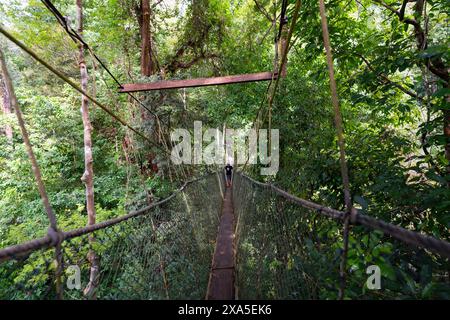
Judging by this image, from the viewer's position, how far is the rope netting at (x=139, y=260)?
93 cm

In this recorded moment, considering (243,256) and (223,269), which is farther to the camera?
(223,269)

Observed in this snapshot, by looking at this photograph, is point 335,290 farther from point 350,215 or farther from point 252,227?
point 252,227

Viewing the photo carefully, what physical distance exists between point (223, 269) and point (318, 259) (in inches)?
43.1


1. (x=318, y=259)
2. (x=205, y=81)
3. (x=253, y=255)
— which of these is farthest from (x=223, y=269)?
(x=205, y=81)

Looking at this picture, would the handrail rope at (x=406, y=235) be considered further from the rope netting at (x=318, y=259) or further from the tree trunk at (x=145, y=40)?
the tree trunk at (x=145, y=40)

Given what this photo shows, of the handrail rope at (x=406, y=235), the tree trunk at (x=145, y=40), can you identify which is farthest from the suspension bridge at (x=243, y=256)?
the tree trunk at (x=145, y=40)

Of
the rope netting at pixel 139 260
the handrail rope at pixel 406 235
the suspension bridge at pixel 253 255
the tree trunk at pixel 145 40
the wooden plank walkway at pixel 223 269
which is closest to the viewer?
the handrail rope at pixel 406 235

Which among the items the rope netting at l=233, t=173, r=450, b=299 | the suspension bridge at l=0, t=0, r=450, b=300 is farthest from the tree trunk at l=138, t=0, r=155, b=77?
the rope netting at l=233, t=173, r=450, b=299

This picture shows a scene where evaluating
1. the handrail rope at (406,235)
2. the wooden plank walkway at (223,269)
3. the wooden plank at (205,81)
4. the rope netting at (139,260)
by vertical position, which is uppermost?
the wooden plank at (205,81)

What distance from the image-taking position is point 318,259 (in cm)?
77

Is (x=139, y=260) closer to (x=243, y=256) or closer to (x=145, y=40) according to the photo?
(x=243, y=256)

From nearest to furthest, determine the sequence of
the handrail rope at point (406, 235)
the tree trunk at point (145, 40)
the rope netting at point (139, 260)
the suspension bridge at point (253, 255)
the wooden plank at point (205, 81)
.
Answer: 1. the handrail rope at point (406, 235)
2. the suspension bridge at point (253, 255)
3. the rope netting at point (139, 260)
4. the wooden plank at point (205, 81)
5. the tree trunk at point (145, 40)
